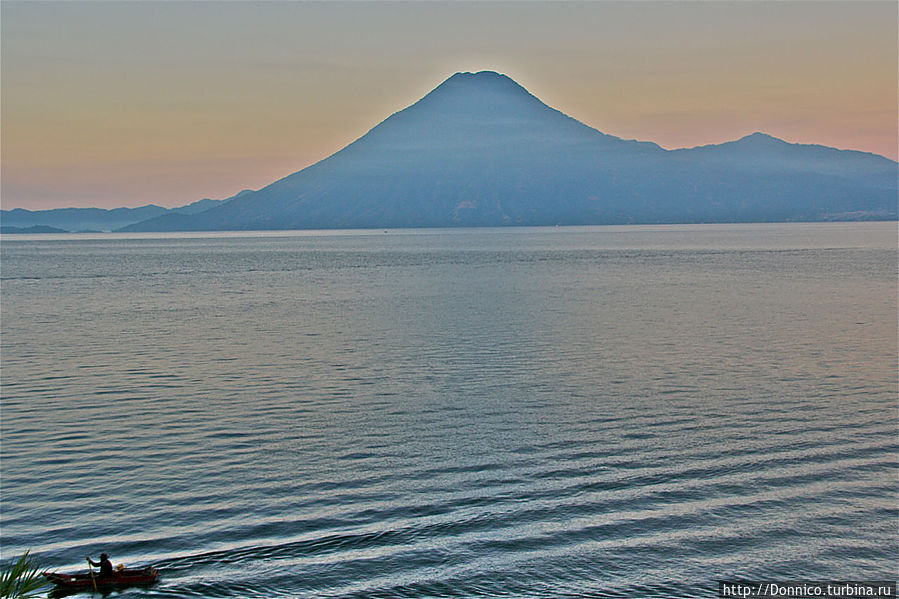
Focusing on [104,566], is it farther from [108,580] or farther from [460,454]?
[460,454]

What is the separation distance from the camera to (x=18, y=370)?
3938 centimetres

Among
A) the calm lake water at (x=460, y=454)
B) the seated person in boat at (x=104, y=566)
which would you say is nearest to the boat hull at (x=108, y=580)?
the seated person in boat at (x=104, y=566)

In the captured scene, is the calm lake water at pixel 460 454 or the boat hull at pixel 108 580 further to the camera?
the calm lake water at pixel 460 454

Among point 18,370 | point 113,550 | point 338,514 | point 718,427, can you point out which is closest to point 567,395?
point 718,427

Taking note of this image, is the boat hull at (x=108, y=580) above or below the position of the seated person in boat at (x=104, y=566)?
below

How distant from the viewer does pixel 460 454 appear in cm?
2364

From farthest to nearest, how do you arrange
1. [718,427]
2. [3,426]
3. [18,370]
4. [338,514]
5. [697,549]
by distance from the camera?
1. [18,370]
2. [3,426]
3. [718,427]
4. [338,514]
5. [697,549]

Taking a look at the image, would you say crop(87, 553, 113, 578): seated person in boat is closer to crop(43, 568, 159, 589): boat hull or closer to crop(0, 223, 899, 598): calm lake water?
crop(43, 568, 159, 589): boat hull

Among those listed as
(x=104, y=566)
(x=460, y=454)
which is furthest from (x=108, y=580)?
(x=460, y=454)

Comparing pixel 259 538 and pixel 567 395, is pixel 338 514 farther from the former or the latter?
pixel 567 395

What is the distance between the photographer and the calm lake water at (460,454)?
54.6ft

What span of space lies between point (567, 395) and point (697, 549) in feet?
47.6

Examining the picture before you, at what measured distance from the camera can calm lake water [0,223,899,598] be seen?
16.7m

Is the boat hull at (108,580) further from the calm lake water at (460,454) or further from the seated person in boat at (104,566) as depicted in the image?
the calm lake water at (460,454)
